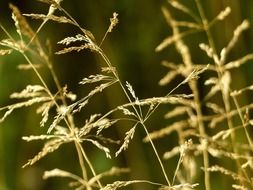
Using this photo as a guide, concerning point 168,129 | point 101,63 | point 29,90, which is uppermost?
point 29,90

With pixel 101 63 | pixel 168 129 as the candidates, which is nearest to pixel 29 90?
pixel 168 129

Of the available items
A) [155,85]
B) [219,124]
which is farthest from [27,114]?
[219,124]

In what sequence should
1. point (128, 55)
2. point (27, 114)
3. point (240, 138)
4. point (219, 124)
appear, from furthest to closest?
point (128, 55) < point (27, 114) < point (219, 124) < point (240, 138)

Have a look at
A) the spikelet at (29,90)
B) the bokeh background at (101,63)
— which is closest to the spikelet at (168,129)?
the spikelet at (29,90)

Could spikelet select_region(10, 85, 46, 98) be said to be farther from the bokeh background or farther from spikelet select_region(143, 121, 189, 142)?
the bokeh background

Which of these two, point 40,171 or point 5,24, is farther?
point 5,24

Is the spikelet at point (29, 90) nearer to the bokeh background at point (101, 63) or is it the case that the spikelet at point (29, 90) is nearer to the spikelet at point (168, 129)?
the spikelet at point (168, 129)

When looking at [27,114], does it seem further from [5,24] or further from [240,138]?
[240,138]

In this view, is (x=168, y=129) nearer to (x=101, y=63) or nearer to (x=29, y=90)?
(x=29, y=90)
